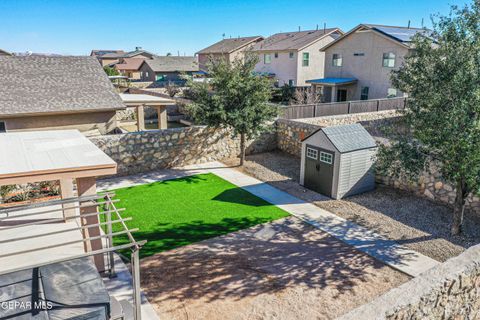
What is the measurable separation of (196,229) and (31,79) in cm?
1324

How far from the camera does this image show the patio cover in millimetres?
6319

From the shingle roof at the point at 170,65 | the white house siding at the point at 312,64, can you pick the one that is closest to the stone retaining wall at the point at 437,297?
the white house siding at the point at 312,64

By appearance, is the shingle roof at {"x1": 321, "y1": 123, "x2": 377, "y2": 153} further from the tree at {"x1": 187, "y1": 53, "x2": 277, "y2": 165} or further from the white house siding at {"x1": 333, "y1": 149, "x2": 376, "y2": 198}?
the tree at {"x1": 187, "y1": 53, "x2": 277, "y2": 165}

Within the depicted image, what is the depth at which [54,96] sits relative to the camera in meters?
17.0

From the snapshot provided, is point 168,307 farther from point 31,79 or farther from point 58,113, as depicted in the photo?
point 31,79

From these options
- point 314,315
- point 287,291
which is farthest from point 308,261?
point 314,315

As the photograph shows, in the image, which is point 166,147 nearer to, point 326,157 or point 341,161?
point 326,157

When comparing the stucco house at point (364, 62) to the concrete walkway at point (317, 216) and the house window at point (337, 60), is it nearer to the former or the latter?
the house window at point (337, 60)

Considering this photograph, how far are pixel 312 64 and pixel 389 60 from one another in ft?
41.0

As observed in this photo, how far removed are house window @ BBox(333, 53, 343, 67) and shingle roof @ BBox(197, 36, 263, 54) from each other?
1770cm

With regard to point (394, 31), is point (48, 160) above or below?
below

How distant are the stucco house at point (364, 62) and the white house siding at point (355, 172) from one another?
15605 mm

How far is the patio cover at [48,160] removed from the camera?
6.32 meters

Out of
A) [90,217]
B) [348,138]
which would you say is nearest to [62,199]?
[90,217]
